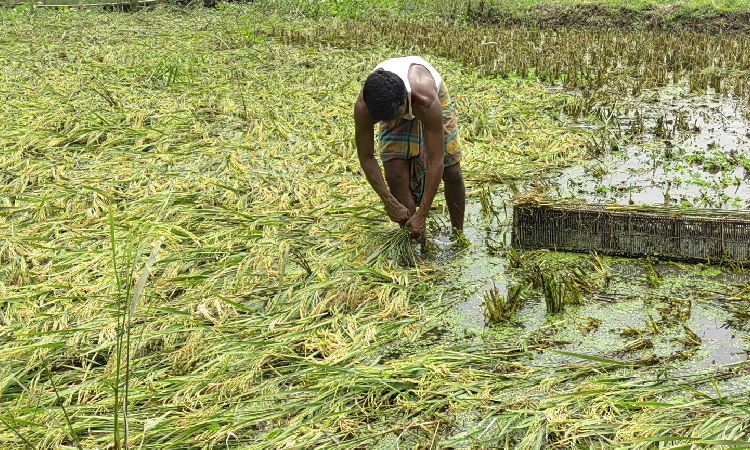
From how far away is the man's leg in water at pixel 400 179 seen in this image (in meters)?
3.71

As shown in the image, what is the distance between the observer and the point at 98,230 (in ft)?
13.6

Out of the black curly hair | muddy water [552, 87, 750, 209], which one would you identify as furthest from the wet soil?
the black curly hair

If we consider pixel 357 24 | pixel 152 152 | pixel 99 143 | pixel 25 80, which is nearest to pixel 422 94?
pixel 152 152

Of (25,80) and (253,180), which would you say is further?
(25,80)

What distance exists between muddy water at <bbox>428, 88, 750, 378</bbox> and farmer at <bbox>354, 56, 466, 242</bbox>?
0.35 metres

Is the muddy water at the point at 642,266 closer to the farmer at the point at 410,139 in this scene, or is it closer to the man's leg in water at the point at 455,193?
the man's leg in water at the point at 455,193

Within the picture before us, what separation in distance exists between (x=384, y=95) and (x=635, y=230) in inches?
57.5

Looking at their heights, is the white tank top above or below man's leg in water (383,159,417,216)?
Result: above

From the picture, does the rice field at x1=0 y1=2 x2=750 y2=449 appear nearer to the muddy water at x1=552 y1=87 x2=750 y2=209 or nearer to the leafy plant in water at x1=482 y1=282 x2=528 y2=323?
the leafy plant in water at x1=482 y1=282 x2=528 y2=323

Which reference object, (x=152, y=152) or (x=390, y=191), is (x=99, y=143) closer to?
(x=152, y=152)

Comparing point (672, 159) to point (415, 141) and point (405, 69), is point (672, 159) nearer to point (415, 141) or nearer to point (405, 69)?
point (415, 141)

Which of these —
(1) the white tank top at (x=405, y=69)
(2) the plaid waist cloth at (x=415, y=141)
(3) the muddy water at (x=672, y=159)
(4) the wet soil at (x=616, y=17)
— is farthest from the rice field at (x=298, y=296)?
(4) the wet soil at (x=616, y=17)

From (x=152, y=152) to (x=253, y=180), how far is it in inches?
46.9

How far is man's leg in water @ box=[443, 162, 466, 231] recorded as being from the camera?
3789 millimetres
